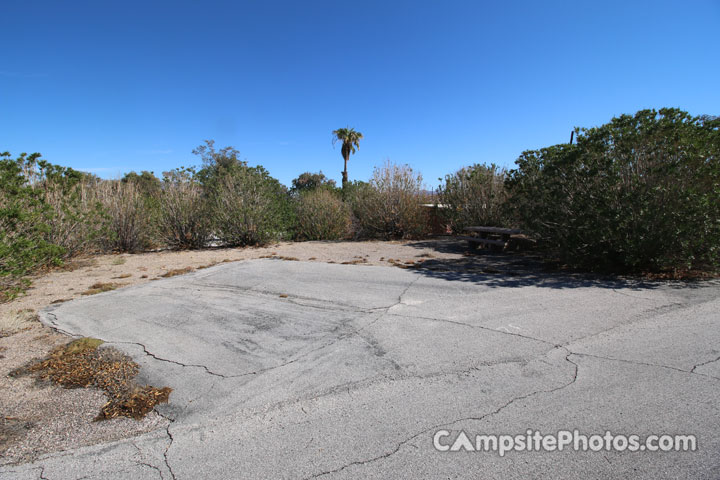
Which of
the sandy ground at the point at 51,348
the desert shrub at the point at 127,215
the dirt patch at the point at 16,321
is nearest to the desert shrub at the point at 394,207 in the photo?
the sandy ground at the point at 51,348

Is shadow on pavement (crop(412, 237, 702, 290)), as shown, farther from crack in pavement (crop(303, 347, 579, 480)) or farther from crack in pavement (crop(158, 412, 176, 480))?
crack in pavement (crop(158, 412, 176, 480))

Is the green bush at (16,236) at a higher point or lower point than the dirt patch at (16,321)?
higher

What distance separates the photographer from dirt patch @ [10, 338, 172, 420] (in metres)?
2.96

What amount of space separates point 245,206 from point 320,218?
4.18 meters

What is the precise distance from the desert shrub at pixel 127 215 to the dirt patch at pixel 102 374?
29.6 feet

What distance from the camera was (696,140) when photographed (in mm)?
6395

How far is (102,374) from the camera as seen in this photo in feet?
11.4

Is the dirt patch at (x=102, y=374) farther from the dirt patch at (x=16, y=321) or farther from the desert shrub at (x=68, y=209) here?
the desert shrub at (x=68, y=209)

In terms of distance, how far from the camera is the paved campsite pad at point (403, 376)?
2270 millimetres

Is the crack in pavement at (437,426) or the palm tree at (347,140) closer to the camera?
the crack in pavement at (437,426)

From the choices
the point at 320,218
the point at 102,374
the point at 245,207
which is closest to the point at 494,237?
the point at 320,218

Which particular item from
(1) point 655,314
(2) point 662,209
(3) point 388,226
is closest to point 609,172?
(2) point 662,209

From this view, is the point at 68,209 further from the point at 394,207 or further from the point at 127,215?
the point at 394,207

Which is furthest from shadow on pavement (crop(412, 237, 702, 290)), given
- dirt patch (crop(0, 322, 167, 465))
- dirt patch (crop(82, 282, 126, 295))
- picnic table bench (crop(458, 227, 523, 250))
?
dirt patch (crop(82, 282, 126, 295))
